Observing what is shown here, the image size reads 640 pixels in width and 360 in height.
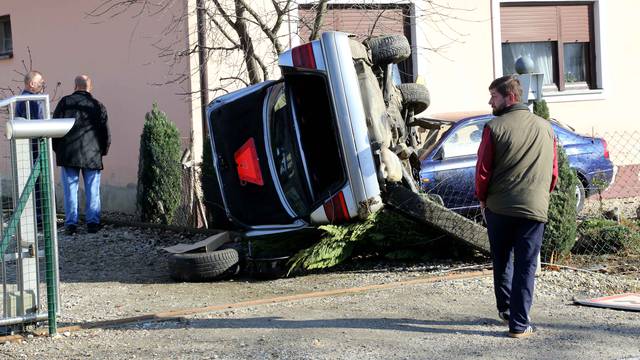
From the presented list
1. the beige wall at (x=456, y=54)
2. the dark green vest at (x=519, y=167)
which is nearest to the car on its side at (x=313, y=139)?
the dark green vest at (x=519, y=167)

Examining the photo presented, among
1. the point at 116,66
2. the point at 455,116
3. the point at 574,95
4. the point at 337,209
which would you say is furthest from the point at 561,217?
the point at 116,66

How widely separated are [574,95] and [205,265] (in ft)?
32.4

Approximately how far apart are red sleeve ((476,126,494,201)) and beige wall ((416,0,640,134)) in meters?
8.91

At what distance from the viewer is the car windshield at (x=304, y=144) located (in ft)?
29.5

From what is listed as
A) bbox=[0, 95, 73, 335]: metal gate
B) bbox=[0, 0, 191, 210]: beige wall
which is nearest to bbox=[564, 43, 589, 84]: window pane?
bbox=[0, 0, 191, 210]: beige wall

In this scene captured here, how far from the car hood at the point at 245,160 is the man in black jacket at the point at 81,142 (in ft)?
8.27

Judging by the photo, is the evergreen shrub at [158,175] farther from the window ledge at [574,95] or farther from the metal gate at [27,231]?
the window ledge at [574,95]

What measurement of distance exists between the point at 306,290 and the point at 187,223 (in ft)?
15.1

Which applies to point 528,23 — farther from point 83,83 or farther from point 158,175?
point 83,83

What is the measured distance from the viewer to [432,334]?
6520mm

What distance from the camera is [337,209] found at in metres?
8.49

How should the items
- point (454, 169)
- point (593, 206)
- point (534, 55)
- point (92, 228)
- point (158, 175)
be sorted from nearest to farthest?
point (454, 169)
point (92, 228)
point (593, 206)
point (158, 175)
point (534, 55)

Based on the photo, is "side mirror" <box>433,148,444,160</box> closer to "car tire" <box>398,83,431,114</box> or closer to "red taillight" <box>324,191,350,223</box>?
"car tire" <box>398,83,431,114</box>

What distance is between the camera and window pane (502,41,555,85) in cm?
1622
